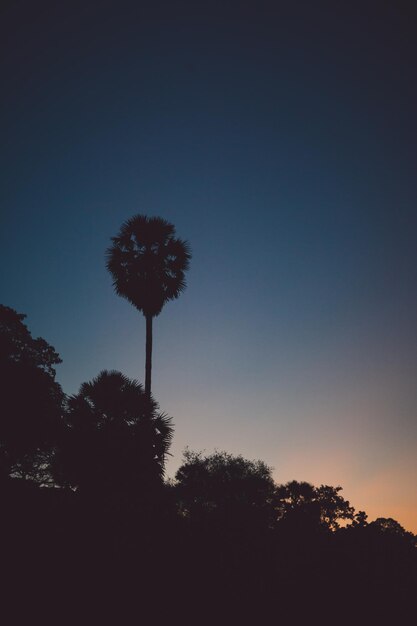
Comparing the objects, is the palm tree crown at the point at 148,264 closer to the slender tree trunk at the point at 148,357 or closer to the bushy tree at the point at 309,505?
the slender tree trunk at the point at 148,357

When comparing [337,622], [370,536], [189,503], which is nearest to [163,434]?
[337,622]

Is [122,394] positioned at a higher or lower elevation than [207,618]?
higher

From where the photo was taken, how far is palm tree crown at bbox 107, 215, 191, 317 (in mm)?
20344

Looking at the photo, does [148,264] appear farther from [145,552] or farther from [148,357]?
[145,552]

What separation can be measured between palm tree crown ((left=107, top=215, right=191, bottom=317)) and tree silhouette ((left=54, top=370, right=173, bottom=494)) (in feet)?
19.6

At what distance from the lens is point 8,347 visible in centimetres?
2325

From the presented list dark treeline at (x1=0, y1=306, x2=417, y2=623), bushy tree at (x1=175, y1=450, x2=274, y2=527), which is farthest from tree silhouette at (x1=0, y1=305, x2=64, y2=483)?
bushy tree at (x1=175, y1=450, x2=274, y2=527)

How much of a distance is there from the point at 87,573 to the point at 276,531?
345 inches

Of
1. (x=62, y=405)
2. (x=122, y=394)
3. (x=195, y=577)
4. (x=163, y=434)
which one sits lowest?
(x=195, y=577)

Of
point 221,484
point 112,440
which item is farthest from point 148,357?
point 221,484

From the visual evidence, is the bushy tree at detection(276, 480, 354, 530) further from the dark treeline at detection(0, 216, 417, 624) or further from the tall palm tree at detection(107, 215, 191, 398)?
the tall palm tree at detection(107, 215, 191, 398)

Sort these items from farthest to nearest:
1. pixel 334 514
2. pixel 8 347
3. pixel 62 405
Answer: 1. pixel 334 514
2. pixel 62 405
3. pixel 8 347

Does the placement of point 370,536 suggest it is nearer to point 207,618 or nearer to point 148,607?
point 207,618

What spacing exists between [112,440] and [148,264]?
11.1 m
